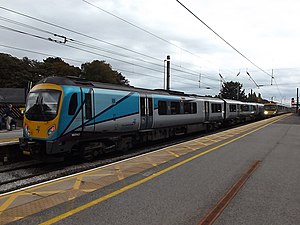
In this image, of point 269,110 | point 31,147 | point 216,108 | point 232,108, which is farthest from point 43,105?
point 269,110

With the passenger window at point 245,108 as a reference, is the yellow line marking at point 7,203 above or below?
below

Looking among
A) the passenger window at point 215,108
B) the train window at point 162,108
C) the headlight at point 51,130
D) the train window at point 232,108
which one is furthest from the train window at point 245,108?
the headlight at point 51,130

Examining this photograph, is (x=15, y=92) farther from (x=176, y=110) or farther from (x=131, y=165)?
(x=131, y=165)

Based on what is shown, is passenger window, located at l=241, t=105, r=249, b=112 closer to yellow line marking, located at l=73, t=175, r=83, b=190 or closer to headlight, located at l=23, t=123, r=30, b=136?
headlight, located at l=23, t=123, r=30, b=136

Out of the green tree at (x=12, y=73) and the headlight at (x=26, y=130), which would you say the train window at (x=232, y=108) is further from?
the green tree at (x=12, y=73)

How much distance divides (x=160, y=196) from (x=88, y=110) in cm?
493

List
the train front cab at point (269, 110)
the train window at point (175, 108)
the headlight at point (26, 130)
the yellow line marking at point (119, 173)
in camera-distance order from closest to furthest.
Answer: the yellow line marking at point (119, 173) < the headlight at point (26, 130) < the train window at point (175, 108) < the train front cab at point (269, 110)

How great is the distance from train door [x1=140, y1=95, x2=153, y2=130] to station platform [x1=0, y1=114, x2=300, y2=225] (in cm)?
428

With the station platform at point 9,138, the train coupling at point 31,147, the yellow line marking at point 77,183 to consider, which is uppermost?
the train coupling at point 31,147

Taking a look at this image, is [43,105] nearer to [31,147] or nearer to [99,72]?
[31,147]

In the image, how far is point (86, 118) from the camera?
9406 mm

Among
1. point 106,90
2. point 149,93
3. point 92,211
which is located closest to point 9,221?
point 92,211

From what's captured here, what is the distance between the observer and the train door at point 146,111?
500 inches

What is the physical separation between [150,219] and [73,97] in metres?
5.59
